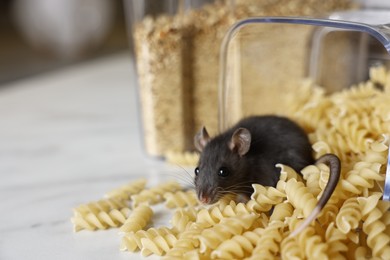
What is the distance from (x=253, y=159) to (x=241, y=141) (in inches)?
2.0

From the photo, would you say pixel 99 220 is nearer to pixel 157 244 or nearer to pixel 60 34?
pixel 157 244

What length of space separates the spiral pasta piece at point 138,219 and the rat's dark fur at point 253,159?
13cm

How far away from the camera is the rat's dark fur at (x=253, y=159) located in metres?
1.06

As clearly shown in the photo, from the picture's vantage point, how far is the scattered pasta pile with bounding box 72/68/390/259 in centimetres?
89

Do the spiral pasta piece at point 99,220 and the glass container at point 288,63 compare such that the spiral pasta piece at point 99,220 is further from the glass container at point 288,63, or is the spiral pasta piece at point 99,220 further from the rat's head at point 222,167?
the glass container at point 288,63

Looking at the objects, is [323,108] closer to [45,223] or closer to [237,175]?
[237,175]

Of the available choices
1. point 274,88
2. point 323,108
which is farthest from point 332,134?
point 274,88

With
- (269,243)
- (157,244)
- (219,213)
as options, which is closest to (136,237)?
(157,244)

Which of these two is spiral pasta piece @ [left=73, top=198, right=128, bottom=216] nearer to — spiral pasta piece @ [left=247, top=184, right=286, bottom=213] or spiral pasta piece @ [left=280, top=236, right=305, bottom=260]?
spiral pasta piece @ [left=247, top=184, right=286, bottom=213]

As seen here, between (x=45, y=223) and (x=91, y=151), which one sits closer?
(x=45, y=223)

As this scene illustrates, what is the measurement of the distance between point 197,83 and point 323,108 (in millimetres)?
353

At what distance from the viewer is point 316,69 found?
5.15 ft

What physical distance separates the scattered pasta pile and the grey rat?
Result: 3 centimetres

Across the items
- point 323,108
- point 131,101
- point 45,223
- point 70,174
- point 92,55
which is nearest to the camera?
point 45,223
